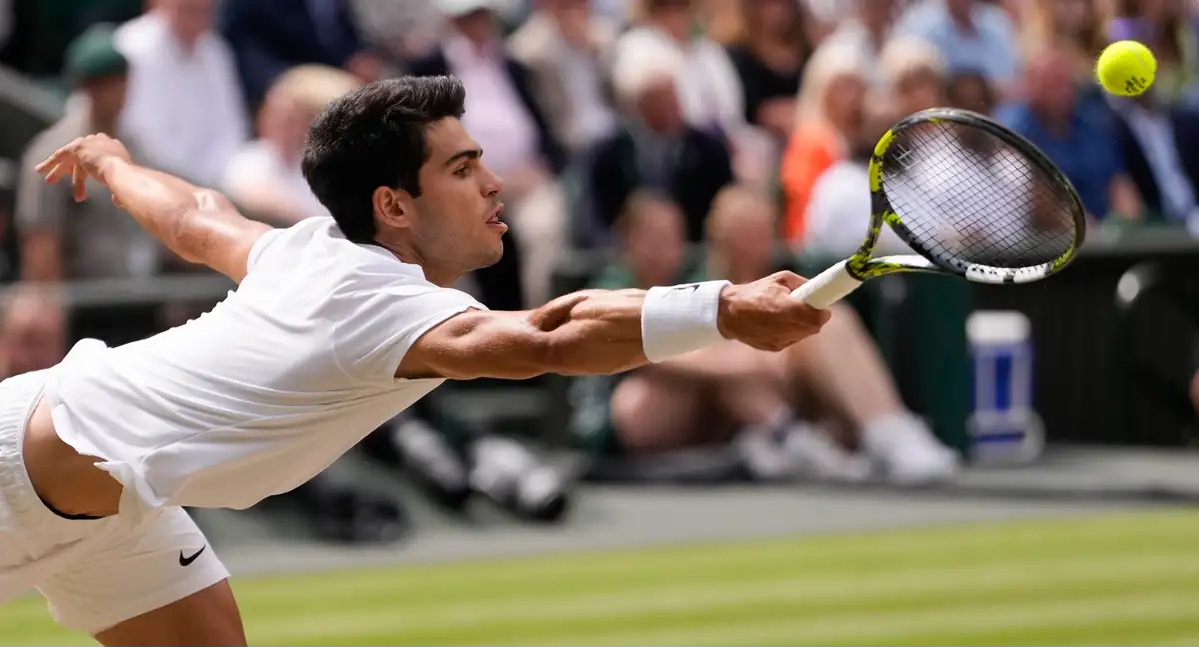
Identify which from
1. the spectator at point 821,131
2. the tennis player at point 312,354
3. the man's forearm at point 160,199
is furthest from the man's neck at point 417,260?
the spectator at point 821,131

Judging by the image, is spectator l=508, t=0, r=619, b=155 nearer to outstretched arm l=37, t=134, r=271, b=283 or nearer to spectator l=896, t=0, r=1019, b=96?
spectator l=896, t=0, r=1019, b=96

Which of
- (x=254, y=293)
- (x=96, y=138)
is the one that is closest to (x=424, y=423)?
(x=96, y=138)

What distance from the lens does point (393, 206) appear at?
14.4ft

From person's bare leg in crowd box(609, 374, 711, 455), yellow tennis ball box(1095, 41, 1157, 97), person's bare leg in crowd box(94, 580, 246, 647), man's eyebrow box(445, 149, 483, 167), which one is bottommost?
person's bare leg in crowd box(609, 374, 711, 455)

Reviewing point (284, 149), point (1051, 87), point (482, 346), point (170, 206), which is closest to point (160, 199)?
Result: point (170, 206)

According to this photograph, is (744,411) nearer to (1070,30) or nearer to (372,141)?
(1070,30)

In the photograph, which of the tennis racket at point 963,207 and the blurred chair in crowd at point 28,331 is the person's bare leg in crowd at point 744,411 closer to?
the blurred chair in crowd at point 28,331

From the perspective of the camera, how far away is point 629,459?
1063cm

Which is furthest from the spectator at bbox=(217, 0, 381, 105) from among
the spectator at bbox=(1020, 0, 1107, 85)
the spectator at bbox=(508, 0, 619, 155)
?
the spectator at bbox=(1020, 0, 1107, 85)

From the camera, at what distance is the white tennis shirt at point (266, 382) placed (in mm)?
4184

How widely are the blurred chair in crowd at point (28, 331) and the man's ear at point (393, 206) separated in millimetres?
4555

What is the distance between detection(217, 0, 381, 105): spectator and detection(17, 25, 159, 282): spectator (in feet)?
4.56

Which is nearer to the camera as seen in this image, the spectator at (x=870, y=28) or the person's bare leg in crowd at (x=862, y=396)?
the person's bare leg in crowd at (x=862, y=396)

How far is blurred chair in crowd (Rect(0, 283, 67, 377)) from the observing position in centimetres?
860
